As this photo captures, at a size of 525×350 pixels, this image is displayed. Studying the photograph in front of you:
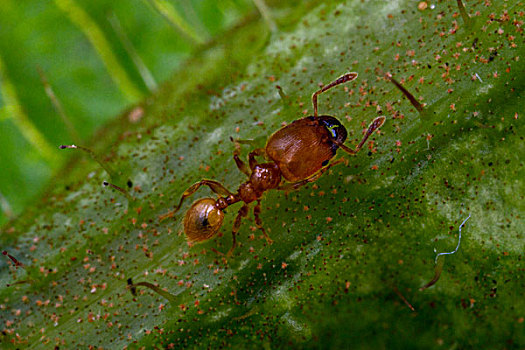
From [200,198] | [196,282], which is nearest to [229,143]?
[200,198]

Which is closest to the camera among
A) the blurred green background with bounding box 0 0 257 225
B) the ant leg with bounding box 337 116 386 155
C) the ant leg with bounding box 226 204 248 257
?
the ant leg with bounding box 337 116 386 155

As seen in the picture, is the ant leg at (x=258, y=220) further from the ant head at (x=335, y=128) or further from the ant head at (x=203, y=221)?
the ant head at (x=335, y=128)

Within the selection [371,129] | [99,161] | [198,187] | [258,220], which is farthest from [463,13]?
[99,161]

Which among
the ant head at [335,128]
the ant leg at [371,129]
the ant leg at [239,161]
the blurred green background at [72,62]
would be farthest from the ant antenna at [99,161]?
the ant leg at [371,129]

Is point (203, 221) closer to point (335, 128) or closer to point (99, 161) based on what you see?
point (99, 161)

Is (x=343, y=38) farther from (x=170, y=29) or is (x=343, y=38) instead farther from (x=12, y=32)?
(x=12, y=32)

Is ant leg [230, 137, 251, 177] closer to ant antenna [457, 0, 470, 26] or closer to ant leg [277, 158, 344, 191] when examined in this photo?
ant leg [277, 158, 344, 191]

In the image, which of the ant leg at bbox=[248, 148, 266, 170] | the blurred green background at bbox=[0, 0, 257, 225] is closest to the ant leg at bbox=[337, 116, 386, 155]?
the ant leg at bbox=[248, 148, 266, 170]
